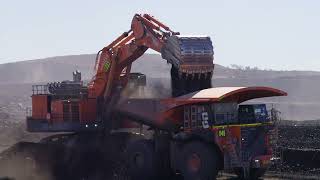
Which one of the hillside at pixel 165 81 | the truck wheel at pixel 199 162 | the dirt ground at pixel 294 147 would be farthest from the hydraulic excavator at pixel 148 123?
the dirt ground at pixel 294 147

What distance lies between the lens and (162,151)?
19797 millimetres

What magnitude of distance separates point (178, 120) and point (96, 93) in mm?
4759

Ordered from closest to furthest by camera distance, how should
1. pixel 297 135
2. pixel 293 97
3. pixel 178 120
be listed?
pixel 178 120, pixel 297 135, pixel 293 97

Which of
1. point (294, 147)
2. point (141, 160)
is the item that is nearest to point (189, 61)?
point (141, 160)

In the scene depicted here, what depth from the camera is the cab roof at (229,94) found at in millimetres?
17984

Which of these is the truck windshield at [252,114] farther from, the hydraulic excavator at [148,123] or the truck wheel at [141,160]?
the truck wheel at [141,160]

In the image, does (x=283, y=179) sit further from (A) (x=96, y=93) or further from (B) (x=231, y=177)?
(A) (x=96, y=93)

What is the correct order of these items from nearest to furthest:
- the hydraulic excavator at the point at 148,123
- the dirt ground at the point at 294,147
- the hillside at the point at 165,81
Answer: the hydraulic excavator at the point at 148,123
the dirt ground at the point at 294,147
the hillside at the point at 165,81

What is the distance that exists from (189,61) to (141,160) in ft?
11.3

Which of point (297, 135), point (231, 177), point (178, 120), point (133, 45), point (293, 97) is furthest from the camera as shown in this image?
point (293, 97)

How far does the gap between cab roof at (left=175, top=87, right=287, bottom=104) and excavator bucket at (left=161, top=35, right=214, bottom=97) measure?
1.26m

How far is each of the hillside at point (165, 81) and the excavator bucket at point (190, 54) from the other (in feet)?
3.78

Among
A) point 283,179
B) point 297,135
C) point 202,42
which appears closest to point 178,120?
point 202,42

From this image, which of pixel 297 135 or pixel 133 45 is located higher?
pixel 133 45
